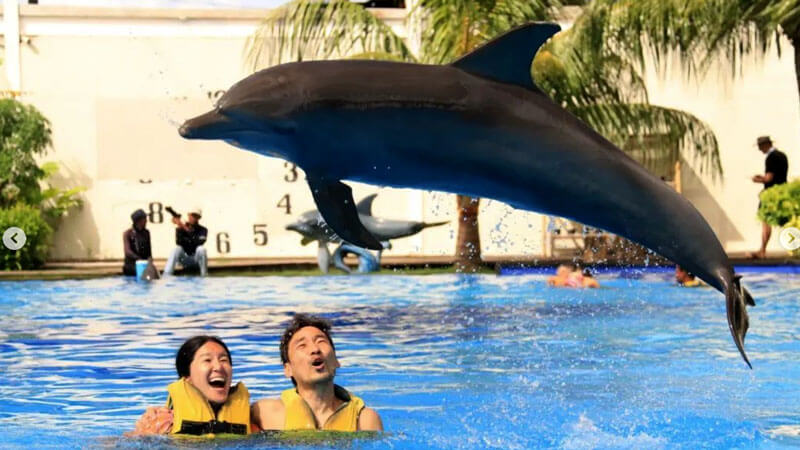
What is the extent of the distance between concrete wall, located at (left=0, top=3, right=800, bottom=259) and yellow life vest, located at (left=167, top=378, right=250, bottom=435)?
1559 cm

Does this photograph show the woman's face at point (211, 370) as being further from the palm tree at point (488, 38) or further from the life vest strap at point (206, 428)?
the palm tree at point (488, 38)

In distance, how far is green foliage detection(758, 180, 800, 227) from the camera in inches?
616

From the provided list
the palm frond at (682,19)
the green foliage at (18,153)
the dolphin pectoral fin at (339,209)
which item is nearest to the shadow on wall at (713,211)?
the palm frond at (682,19)

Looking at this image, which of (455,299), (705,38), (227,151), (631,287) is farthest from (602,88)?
(227,151)

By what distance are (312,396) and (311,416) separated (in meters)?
0.08

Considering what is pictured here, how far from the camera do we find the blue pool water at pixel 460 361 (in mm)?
5832

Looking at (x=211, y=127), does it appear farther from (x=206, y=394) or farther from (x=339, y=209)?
(x=206, y=394)

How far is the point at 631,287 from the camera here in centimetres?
1383

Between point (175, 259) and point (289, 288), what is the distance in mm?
2475

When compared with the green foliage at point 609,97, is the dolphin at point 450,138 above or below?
below

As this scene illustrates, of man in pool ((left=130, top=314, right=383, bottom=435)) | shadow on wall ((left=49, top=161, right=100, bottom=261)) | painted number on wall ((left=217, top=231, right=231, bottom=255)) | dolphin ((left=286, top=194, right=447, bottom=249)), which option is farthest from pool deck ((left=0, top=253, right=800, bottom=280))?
man in pool ((left=130, top=314, right=383, bottom=435))

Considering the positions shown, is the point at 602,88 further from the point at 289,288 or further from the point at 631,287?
the point at 289,288

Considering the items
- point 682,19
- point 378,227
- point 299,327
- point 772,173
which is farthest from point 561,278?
point 299,327

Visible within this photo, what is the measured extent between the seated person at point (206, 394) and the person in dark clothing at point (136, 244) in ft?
35.4
